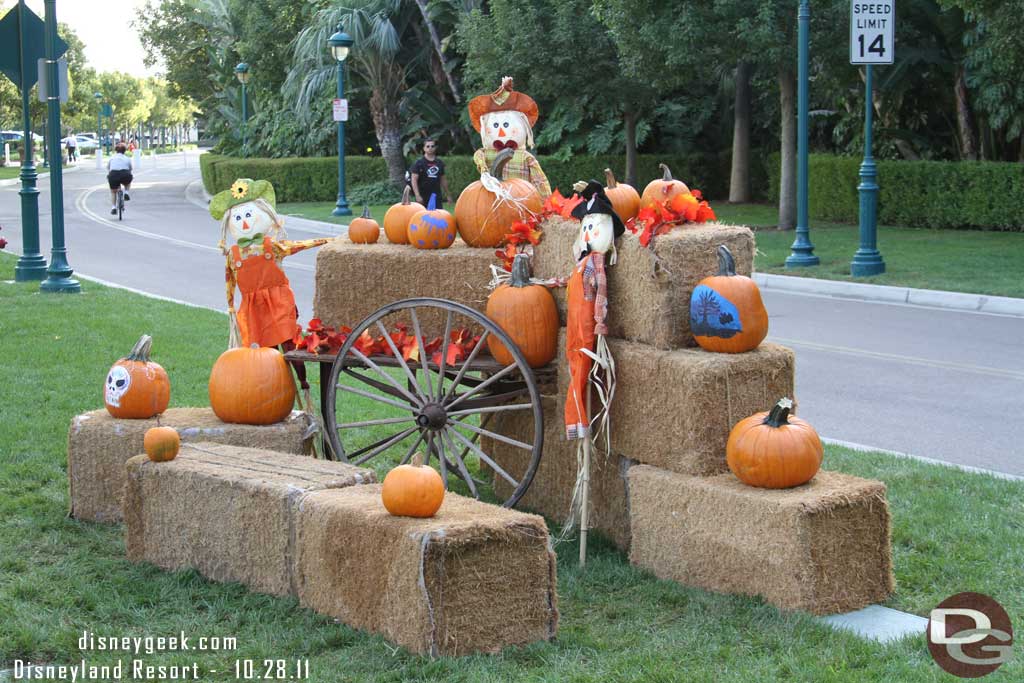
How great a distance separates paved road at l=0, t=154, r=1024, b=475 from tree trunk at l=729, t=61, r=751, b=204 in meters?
12.6

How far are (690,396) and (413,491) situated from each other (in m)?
1.45

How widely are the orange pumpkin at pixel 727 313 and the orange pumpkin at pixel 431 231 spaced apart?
1.73 metres

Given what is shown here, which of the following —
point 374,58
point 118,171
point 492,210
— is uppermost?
point 374,58

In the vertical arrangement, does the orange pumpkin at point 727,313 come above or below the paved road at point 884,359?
above

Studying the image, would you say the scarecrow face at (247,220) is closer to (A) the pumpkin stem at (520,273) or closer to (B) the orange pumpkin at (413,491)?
(A) the pumpkin stem at (520,273)

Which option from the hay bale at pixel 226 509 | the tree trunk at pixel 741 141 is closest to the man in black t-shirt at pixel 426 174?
the hay bale at pixel 226 509

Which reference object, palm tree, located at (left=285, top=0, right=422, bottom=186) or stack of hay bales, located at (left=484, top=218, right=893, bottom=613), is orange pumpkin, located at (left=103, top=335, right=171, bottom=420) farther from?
palm tree, located at (left=285, top=0, right=422, bottom=186)

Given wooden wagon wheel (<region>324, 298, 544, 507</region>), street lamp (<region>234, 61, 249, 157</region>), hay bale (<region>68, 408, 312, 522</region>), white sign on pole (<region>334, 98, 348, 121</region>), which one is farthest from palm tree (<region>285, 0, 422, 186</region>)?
hay bale (<region>68, 408, 312, 522</region>)

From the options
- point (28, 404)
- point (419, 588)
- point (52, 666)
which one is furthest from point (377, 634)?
point (28, 404)

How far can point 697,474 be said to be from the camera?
18.3 feet

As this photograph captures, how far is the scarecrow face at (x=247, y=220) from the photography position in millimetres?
7066

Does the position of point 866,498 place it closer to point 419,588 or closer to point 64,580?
point 419,588

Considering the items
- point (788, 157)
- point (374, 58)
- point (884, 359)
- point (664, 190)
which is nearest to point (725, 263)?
point (664, 190)

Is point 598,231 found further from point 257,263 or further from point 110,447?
point 110,447
